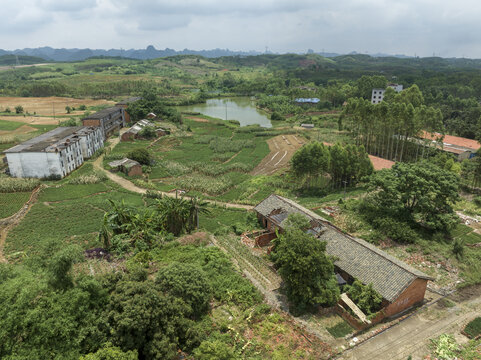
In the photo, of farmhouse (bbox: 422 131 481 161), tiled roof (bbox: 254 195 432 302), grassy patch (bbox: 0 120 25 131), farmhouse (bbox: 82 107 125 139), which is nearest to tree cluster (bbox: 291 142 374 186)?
tiled roof (bbox: 254 195 432 302)

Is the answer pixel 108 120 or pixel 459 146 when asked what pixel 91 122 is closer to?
pixel 108 120

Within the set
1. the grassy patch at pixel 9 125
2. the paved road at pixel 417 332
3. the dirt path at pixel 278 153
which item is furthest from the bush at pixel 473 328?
the grassy patch at pixel 9 125

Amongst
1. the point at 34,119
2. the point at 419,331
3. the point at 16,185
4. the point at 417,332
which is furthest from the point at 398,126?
the point at 34,119

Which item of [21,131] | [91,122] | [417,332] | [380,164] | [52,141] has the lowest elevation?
[417,332]

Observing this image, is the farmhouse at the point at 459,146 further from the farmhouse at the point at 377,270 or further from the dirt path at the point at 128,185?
the farmhouse at the point at 377,270

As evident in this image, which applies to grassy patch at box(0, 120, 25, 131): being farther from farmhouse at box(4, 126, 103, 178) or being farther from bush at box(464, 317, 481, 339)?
bush at box(464, 317, 481, 339)
